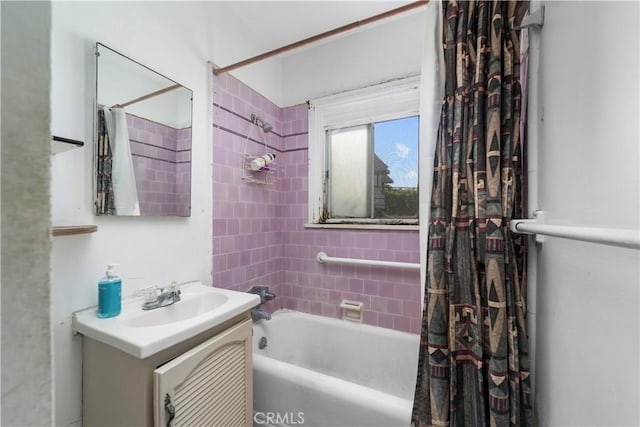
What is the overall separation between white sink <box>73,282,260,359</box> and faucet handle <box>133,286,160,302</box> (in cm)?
2

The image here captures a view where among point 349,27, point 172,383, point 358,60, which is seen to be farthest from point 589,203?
point 358,60

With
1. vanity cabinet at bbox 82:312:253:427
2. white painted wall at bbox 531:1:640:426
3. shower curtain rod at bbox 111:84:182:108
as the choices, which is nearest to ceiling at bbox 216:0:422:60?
shower curtain rod at bbox 111:84:182:108

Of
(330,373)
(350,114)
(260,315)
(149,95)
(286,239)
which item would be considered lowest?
(330,373)

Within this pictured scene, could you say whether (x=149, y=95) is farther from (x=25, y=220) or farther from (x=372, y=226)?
(x=372, y=226)

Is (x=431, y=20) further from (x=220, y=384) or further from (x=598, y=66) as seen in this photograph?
(x=220, y=384)

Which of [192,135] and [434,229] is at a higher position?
[192,135]

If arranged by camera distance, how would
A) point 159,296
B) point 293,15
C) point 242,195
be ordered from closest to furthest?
point 159,296 → point 293,15 → point 242,195

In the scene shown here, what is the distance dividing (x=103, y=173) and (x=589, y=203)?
1.59 m

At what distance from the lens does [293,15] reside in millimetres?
1713

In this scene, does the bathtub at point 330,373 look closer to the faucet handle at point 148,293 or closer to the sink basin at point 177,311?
the sink basin at point 177,311

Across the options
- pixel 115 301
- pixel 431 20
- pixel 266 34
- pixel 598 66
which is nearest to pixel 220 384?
pixel 115 301

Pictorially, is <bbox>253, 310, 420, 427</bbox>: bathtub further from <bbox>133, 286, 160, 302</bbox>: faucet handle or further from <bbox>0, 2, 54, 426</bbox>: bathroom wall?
<bbox>0, 2, 54, 426</bbox>: bathroom wall

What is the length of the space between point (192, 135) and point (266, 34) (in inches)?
39.1

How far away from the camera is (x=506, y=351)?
2.81 feet
